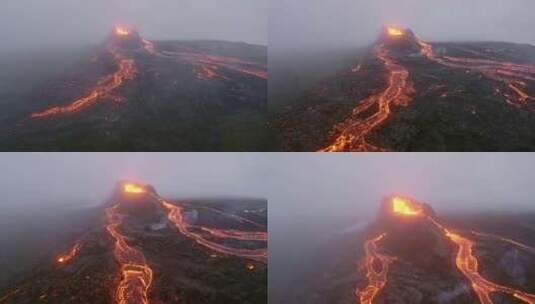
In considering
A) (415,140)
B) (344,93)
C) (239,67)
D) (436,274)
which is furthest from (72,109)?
(436,274)

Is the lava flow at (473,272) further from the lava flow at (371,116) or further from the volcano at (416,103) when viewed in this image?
the lava flow at (371,116)

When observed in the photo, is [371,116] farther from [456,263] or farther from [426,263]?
[456,263]

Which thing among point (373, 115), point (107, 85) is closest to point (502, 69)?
point (373, 115)

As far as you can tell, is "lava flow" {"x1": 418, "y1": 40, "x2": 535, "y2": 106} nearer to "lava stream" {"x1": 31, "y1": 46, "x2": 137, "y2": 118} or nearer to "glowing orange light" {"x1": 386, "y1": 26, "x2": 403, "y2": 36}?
"glowing orange light" {"x1": 386, "y1": 26, "x2": 403, "y2": 36}

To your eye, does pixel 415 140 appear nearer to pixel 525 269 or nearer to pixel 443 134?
pixel 443 134

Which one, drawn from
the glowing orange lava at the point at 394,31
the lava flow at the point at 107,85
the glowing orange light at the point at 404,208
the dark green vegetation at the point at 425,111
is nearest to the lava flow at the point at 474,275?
the glowing orange light at the point at 404,208

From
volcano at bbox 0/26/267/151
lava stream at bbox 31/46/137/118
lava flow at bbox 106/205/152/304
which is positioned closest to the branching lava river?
lava flow at bbox 106/205/152/304
